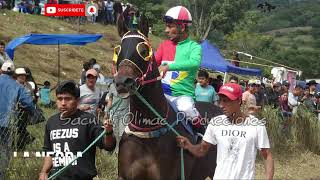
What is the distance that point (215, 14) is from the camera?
7162cm

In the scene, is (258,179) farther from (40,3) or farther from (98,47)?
(40,3)

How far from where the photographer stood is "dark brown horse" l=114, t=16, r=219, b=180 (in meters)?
5.77

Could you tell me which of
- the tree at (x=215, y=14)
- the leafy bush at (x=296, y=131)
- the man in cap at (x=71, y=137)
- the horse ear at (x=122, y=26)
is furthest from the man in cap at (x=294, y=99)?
the tree at (x=215, y=14)

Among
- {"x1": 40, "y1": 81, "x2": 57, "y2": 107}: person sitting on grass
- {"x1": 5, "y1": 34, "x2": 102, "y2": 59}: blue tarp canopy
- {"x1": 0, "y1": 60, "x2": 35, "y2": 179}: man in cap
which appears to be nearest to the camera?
{"x1": 0, "y1": 60, "x2": 35, "y2": 179}: man in cap

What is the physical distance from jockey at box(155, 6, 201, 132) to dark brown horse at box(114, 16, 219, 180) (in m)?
0.49

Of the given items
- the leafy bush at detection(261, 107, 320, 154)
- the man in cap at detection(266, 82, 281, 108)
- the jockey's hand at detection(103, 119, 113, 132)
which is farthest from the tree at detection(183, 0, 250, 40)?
the jockey's hand at detection(103, 119, 113, 132)

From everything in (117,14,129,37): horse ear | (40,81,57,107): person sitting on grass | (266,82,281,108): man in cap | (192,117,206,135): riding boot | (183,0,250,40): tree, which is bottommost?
(183,0,250,40): tree

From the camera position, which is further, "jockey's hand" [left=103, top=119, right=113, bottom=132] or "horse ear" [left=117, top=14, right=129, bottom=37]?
"horse ear" [left=117, top=14, right=129, bottom=37]

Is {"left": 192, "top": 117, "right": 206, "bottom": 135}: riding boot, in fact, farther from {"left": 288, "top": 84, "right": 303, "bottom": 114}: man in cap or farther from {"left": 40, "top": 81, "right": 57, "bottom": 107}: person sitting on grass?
{"left": 40, "top": 81, "right": 57, "bottom": 107}: person sitting on grass

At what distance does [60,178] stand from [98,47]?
26.7 meters

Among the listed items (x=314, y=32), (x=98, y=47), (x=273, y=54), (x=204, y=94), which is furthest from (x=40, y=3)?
(x=314, y=32)

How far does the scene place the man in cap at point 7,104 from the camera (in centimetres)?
756

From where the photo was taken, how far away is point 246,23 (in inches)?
3250

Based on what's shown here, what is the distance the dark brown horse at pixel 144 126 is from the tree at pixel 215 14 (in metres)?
63.5
